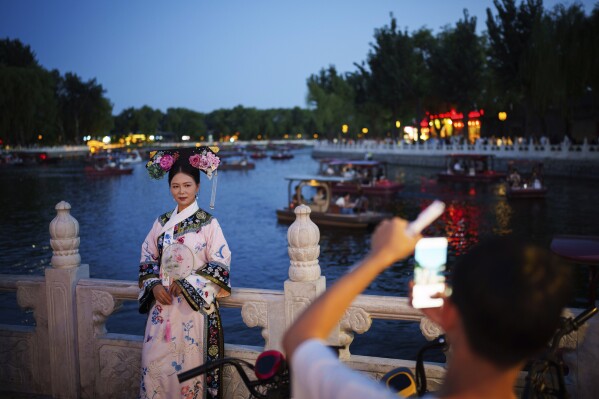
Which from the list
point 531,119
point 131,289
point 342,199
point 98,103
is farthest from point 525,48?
point 98,103

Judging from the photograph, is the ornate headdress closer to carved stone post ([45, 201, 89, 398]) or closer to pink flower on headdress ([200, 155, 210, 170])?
pink flower on headdress ([200, 155, 210, 170])

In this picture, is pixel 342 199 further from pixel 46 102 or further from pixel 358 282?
pixel 46 102

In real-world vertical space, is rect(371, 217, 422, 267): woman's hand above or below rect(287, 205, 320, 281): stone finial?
above

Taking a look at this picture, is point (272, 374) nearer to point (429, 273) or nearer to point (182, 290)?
point (429, 273)

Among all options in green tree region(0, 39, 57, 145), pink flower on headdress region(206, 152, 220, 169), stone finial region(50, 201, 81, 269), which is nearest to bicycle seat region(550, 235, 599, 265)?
pink flower on headdress region(206, 152, 220, 169)

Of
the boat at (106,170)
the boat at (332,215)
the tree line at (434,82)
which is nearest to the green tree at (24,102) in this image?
the tree line at (434,82)

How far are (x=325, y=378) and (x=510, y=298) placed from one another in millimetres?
495

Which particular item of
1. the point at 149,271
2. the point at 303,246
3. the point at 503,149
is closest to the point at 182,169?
the point at 149,271

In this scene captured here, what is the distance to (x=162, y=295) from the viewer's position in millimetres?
3975

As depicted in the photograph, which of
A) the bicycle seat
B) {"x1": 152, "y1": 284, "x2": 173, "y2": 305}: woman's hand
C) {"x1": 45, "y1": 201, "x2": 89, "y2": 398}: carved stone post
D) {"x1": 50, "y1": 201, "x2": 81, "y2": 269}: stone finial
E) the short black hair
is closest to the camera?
the short black hair

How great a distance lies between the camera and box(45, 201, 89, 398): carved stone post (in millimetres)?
5039

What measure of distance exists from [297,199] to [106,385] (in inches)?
753

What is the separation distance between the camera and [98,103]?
83500 millimetres

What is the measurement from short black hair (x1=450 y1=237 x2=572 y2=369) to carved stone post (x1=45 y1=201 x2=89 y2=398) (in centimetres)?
423
